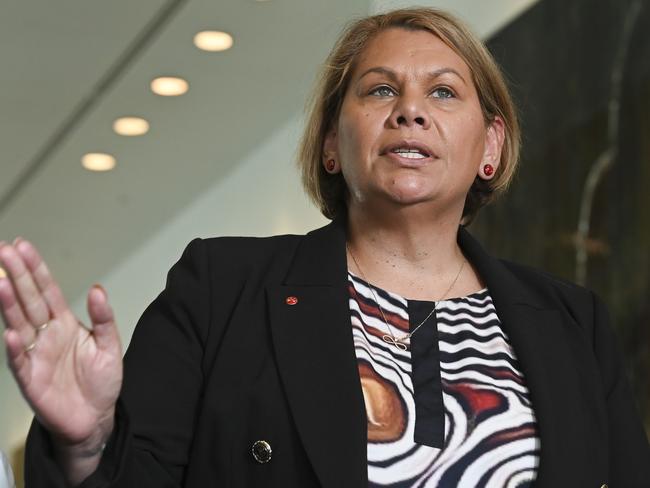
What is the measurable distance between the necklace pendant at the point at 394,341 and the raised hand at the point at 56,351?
0.58 meters

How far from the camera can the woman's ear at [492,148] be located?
2.47 m

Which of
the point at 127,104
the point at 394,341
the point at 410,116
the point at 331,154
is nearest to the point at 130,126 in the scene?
the point at 127,104

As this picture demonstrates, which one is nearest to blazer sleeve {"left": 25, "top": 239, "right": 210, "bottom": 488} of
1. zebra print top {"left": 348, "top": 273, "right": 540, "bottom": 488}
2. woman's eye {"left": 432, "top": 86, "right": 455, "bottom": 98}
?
zebra print top {"left": 348, "top": 273, "right": 540, "bottom": 488}

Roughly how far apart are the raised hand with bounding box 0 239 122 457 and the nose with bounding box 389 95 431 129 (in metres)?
0.75

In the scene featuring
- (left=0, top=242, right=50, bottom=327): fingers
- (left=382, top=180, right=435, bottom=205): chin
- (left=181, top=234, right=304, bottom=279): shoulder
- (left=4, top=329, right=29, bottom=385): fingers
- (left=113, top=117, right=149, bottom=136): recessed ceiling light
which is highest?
(left=113, top=117, right=149, bottom=136): recessed ceiling light

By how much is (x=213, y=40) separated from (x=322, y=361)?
1.65m

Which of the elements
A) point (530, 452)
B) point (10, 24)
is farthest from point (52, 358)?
point (10, 24)

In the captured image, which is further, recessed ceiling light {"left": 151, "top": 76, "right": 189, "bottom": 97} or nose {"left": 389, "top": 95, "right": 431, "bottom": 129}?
recessed ceiling light {"left": 151, "top": 76, "right": 189, "bottom": 97}

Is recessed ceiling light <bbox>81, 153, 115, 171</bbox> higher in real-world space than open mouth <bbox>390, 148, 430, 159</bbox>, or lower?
higher

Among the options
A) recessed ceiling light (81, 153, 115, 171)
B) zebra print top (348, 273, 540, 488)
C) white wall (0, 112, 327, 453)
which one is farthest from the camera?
recessed ceiling light (81, 153, 115, 171)

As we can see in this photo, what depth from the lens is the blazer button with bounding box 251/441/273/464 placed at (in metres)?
1.97

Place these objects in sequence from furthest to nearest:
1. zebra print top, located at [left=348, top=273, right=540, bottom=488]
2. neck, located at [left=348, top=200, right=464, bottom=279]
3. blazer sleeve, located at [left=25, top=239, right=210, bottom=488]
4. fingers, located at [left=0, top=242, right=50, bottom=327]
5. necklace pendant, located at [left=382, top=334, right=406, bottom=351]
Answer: neck, located at [left=348, top=200, right=464, bottom=279] < necklace pendant, located at [left=382, top=334, right=406, bottom=351] < zebra print top, located at [left=348, top=273, right=540, bottom=488] < blazer sleeve, located at [left=25, top=239, right=210, bottom=488] < fingers, located at [left=0, top=242, right=50, bottom=327]

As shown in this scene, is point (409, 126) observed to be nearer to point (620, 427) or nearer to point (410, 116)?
point (410, 116)

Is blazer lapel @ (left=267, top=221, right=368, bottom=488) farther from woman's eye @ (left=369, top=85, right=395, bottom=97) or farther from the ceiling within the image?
the ceiling
